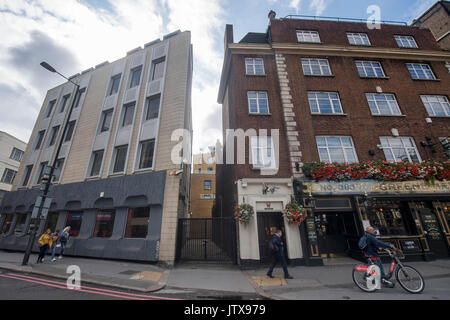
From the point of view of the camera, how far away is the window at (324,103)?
42.6 ft

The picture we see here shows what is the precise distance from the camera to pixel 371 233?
6133mm

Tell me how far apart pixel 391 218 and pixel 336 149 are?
494cm

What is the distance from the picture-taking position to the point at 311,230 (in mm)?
9727

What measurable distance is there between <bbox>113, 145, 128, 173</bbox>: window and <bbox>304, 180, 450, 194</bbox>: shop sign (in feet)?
41.2

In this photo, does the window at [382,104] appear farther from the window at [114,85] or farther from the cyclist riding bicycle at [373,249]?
the window at [114,85]

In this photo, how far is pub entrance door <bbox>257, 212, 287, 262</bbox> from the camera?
1002 cm

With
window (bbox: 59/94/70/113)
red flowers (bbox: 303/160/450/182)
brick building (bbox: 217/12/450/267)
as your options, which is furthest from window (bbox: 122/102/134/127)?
red flowers (bbox: 303/160/450/182)

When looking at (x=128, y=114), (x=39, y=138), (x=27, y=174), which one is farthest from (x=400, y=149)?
(x=39, y=138)

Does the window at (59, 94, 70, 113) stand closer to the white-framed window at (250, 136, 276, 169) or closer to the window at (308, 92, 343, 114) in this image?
the white-framed window at (250, 136, 276, 169)

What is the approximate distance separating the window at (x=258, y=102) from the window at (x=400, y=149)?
8278 mm

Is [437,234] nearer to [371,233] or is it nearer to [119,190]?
[371,233]

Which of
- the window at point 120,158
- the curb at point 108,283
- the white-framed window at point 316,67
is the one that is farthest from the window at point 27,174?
the white-framed window at point 316,67
